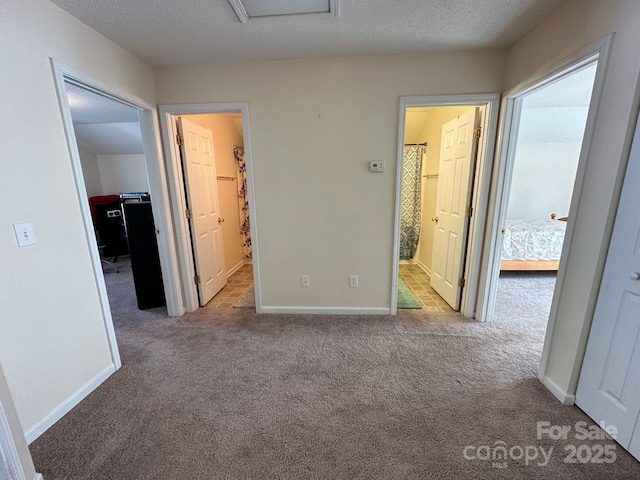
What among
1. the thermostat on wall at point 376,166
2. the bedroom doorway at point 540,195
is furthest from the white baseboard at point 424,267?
the thermostat on wall at point 376,166

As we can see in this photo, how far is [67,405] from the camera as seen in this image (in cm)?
157

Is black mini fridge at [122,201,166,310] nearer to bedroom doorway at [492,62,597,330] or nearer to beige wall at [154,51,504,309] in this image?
beige wall at [154,51,504,309]

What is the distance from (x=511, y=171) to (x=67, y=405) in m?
3.60

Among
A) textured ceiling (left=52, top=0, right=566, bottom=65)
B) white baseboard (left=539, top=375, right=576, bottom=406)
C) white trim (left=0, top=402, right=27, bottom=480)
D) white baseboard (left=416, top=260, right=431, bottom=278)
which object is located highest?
textured ceiling (left=52, top=0, right=566, bottom=65)

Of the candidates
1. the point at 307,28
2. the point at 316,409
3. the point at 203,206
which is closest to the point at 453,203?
the point at 307,28

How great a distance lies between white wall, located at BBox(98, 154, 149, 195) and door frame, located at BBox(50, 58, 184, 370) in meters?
3.84

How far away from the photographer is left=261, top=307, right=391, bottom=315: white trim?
2689 millimetres

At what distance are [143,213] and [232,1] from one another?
210 cm

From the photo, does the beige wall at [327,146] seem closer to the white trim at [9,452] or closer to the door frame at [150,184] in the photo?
the door frame at [150,184]

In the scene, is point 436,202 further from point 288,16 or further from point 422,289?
point 288,16

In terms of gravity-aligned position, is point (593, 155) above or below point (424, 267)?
above

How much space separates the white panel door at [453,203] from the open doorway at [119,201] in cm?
305

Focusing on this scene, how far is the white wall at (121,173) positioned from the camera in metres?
5.56

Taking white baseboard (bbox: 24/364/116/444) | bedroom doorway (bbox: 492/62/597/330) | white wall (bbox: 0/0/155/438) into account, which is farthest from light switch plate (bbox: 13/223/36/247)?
bedroom doorway (bbox: 492/62/597/330)
